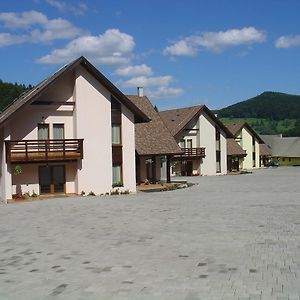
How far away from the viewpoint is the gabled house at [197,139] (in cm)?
5103

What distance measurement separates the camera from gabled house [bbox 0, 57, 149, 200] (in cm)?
2641

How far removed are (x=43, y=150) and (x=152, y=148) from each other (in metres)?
12.1

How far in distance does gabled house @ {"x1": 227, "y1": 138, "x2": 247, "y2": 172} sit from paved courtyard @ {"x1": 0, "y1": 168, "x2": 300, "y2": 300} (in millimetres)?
38755

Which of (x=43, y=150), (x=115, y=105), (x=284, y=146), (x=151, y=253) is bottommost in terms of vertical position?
(x=151, y=253)

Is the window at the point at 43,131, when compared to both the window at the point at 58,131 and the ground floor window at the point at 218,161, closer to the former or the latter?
the window at the point at 58,131

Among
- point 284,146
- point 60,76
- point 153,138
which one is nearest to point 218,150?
point 153,138

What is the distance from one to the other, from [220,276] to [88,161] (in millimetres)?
19381

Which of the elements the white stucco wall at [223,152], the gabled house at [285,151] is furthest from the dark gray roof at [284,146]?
the white stucco wall at [223,152]

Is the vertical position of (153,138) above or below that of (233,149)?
above

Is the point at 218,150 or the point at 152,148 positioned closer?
the point at 152,148

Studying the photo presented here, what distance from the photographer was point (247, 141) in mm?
69750

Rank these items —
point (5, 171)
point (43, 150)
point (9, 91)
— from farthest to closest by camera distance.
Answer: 1. point (9, 91)
2. point (43, 150)
3. point (5, 171)

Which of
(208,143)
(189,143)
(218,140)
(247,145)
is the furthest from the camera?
(247,145)

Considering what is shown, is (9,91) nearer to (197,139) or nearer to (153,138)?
(197,139)
